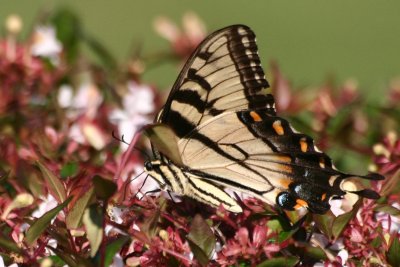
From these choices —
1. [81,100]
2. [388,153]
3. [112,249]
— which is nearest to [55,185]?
[112,249]

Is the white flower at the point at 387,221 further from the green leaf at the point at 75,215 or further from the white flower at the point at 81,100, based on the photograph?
the white flower at the point at 81,100

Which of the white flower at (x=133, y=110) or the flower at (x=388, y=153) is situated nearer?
the flower at (x=388, y=153)

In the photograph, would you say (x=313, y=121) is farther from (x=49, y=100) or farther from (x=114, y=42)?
(x=114, y=42)

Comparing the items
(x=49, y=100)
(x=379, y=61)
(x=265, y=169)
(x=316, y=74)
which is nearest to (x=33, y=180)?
(x=265, y=169)

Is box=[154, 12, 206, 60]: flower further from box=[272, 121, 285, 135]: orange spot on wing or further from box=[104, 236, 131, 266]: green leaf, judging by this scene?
box=[104, 236, 131, 266]: green leaf

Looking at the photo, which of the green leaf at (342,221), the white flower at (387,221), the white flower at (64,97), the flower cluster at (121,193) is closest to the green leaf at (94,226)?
the flower cluster at (121,193)

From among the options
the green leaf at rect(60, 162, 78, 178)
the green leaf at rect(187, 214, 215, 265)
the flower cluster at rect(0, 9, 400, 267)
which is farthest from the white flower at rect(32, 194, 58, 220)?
the green leaf at rect(187, 214, 215, 265)
